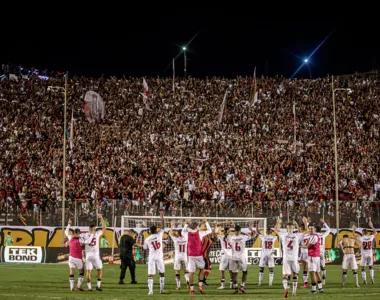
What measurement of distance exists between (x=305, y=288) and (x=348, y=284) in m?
2.82

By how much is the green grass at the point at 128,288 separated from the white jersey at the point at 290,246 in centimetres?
123

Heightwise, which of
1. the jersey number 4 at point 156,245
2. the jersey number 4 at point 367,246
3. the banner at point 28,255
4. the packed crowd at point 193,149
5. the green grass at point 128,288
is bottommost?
the green grass at point 128,288

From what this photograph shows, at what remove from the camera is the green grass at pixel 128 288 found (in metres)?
20.4

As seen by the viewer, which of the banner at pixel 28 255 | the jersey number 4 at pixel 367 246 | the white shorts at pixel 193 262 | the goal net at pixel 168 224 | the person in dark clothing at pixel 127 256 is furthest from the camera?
the goal net at pixel 168 224

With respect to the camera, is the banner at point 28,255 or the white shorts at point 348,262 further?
the banner at point 28,255

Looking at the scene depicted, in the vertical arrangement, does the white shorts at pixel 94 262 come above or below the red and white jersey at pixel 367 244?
below

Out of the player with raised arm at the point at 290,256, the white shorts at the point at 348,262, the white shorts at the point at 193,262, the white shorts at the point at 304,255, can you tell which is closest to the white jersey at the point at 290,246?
the player with raised arm at the point at 290,256

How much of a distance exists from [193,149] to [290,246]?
26927mm

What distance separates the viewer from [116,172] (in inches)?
1731

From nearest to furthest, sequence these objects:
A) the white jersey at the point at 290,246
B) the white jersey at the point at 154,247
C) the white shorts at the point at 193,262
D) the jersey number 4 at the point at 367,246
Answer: the white jersey at the point at 290,246 < the white jersey at the point at 154,247 < the white shorts at the point at 193,262 < the jersey number 4 at the point at 367,246

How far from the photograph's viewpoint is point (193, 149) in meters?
47.3

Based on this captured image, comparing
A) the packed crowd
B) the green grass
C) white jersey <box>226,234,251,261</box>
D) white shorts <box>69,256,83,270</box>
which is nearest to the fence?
the packed crowd

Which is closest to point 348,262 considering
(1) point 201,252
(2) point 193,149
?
(1) point 201,252

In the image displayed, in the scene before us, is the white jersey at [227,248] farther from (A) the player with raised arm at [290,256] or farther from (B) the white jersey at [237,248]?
(A) the player with raised arm at [290,256]
